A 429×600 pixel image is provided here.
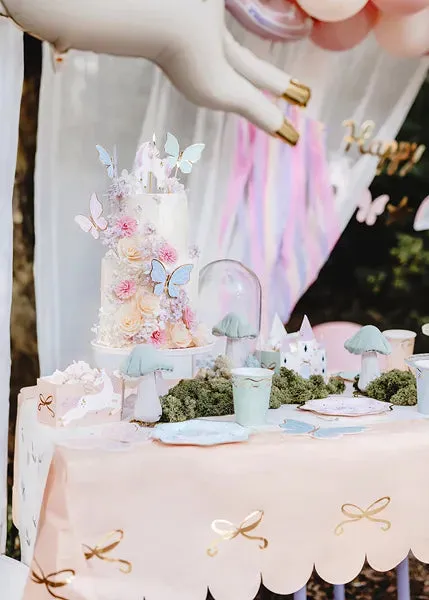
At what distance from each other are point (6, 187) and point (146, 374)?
1.11m

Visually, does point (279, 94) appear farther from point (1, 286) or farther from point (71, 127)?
point (1, 286)

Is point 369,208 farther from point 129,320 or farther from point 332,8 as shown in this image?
point 129,320

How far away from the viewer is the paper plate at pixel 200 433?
1.73 m

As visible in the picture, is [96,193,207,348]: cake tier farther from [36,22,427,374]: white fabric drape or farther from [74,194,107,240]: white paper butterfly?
[36,22,427,374]: white fabric drape

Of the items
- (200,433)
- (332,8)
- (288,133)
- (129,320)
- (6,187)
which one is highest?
(332,8)

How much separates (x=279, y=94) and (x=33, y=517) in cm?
192

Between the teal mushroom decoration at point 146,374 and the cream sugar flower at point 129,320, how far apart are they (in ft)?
0.19

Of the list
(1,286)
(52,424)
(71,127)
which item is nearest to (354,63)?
(71,127)

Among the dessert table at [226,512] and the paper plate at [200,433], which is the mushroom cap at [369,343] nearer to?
the dessert table at [226,512]

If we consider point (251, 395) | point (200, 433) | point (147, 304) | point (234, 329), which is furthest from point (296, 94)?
point (200, 433)

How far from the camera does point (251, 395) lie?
187 centimetres

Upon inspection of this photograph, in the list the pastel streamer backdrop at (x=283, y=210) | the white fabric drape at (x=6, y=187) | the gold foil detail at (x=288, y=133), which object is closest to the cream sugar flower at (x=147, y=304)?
the white fabric drape at (x=6, y=187)

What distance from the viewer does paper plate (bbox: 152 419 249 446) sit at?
1.73m

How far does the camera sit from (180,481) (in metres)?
1.69
